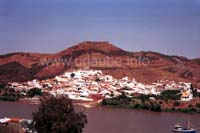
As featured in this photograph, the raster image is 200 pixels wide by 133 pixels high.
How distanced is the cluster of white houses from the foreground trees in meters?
13.4

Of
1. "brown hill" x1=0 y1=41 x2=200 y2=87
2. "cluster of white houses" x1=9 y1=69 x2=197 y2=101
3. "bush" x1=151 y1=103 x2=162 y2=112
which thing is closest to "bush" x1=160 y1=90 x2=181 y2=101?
"cluster of white houses" x1=9 y1=69 x2=197 y2=101

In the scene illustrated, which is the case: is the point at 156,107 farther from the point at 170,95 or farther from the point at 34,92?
the point at 34,92

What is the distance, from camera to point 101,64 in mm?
25266

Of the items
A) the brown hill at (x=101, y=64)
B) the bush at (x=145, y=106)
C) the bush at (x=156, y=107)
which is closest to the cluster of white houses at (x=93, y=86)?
the brown hill at (x=101, y=64)

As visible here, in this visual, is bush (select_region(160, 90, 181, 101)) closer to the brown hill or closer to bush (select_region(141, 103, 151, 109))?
bush (select_region(141, 103, 151, 109))

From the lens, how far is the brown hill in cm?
2394

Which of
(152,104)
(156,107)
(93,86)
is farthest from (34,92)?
(156,107)

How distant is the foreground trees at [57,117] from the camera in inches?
226

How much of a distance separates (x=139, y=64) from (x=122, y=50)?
1077 mm

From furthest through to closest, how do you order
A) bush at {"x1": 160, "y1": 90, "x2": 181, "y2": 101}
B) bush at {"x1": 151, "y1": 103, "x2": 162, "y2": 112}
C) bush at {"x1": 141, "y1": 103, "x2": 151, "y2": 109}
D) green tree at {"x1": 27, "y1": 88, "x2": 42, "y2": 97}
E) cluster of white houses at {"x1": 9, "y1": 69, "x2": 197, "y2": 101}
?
1. green tree at {"x1": 27, "y1": 88, "x2": 42, "y2": 97}
2. cluster of white houses at {"x1": 9, "y1": 69, "x2": 197, "y2": 101}
3. bush at {"x1": 160, "y1": 90, "x2": 181, "y2": 101}
4. bush at {"x1": 141, "y1": 103, "x2": 151, "y2": 109}
5. bush at {"x1": 151, "y1": 103, "x2": 162, "y2": 112}

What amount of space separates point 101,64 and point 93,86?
3359 millimetres

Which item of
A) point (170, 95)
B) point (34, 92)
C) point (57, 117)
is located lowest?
point (57, 117)

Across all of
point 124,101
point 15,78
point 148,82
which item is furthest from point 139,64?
point 124,101

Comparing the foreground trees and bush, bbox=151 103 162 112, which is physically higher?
the foreground trees
